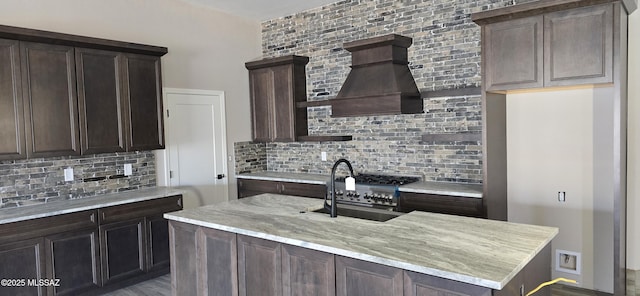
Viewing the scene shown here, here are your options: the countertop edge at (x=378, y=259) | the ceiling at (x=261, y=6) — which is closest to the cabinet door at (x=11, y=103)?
the countertop edge at (x=378, y=259)

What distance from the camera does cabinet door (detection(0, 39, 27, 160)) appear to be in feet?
11.9

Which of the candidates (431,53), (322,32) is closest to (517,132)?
(431,53)

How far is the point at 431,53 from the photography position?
4742mm

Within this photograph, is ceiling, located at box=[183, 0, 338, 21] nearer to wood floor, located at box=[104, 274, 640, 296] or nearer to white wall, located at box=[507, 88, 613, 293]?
white wall, located at box=[507, 88, 613, 293]

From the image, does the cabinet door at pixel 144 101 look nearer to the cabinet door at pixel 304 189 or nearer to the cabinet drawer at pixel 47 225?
the cabinet drawer at pixel 47 225

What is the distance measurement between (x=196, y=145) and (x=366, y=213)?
3.11 m

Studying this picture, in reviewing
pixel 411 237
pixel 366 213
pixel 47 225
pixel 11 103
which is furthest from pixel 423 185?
pixel 11 103

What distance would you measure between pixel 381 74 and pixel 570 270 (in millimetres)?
2704

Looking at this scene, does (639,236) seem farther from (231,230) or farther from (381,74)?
(231,230)

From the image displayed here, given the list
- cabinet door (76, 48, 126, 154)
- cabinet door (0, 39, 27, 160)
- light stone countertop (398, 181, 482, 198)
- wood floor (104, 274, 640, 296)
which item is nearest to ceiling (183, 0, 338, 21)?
cabinet door (76, 48, 126, 154)

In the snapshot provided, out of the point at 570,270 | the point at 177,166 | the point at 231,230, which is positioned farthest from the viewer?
the point at 177,166

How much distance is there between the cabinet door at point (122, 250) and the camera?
4.05 meters

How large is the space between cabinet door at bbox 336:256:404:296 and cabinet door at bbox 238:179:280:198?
3387mm

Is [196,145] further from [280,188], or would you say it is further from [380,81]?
[380,81]
